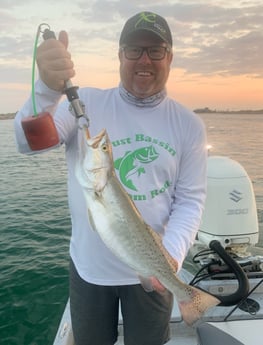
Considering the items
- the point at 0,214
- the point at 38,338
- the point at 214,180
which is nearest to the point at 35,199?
the point at 0,214

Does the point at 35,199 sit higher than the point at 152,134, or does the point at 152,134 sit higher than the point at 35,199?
the point at 152,134

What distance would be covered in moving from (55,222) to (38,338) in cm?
541

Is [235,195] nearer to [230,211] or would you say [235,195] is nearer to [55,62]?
[230,211]

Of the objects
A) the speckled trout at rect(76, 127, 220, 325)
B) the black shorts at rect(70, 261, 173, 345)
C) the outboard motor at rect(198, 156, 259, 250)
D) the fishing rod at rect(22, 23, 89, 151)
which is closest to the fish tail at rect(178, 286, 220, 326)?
the speckled trout at rect(76, 127, 220, 325)

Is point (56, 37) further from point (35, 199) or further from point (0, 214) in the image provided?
point (35, 199)

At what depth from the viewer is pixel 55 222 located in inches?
424

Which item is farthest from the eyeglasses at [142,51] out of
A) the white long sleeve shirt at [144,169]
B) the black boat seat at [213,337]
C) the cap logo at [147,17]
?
the black boat seat at [213,337]

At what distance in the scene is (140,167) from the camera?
9.21 ft

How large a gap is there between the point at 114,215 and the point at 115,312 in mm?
1259

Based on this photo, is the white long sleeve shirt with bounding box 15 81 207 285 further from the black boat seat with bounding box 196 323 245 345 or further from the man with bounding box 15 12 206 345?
the black boat seat with bounding box 196 323 245 345

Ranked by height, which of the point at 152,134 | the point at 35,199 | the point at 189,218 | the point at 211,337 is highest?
the point at 152,134

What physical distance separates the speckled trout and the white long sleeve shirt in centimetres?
38

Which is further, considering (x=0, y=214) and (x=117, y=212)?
(x=0, y=214)

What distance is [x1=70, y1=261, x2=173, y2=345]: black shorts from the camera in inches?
116
